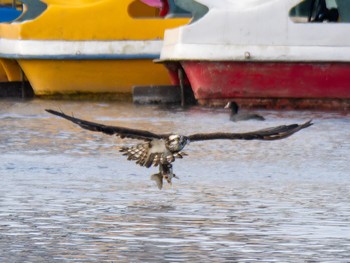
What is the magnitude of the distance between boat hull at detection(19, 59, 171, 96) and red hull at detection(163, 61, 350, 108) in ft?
7.25

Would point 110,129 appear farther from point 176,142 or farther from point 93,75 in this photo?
point 93,75

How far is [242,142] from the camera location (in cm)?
1778

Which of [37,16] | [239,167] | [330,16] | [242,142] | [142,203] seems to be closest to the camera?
[142,203]

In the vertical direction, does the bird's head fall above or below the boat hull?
above

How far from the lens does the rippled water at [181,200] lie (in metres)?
10.1

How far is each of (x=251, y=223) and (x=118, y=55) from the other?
12.9 m

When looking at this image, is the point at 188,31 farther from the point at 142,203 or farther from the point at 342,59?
the point at 142,203

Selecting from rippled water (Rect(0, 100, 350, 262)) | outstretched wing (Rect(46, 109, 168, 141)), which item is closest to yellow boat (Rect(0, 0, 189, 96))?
rippled water (Rect(0, 100, 350, 262))

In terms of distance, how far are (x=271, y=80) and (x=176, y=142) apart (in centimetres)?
943

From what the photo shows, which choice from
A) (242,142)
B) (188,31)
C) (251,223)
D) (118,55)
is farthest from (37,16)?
(251,223)

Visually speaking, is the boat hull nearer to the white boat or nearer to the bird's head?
the white boat

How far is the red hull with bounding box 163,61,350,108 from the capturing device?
21375mm

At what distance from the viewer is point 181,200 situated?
12.5m

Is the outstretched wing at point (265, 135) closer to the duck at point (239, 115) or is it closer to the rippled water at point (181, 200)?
the rippled water at point (181, 200)
